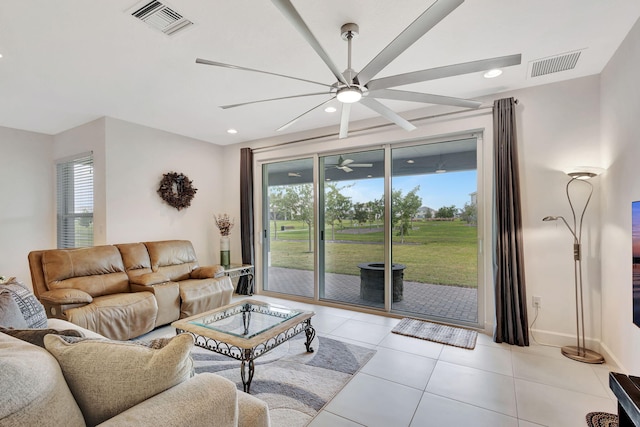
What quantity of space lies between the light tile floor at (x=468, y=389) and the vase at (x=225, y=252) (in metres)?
2.75

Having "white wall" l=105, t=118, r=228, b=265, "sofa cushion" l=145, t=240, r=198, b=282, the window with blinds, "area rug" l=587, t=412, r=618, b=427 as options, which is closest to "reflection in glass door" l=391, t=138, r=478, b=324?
"area rug" l=587, t=412, r=618, b=427

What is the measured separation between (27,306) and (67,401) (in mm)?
1404

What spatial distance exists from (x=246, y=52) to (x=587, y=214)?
3.49m

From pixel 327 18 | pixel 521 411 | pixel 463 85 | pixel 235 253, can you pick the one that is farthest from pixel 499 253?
pixel 235 253

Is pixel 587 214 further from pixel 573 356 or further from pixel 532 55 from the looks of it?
pixel 532 55

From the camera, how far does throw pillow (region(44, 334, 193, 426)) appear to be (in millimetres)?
983

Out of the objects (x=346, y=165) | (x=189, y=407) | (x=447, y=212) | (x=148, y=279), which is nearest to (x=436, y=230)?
(x=447, y=212)

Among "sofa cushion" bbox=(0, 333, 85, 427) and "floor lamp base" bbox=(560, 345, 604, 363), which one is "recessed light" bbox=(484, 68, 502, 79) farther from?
"sofa cushion" bbox=(0, 333, 85, 427)

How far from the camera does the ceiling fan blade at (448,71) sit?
1.68m

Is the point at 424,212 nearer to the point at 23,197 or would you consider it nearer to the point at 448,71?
the point at 448,71

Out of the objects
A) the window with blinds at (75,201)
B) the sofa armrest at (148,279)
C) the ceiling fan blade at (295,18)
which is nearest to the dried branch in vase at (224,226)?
the sofa armrest at (148,279)

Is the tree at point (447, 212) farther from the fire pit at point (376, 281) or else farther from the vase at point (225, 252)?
the vase at point (225, 252)

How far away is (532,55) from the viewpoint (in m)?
2.57

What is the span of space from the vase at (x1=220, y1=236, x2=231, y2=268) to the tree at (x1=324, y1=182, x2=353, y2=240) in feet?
5.91
